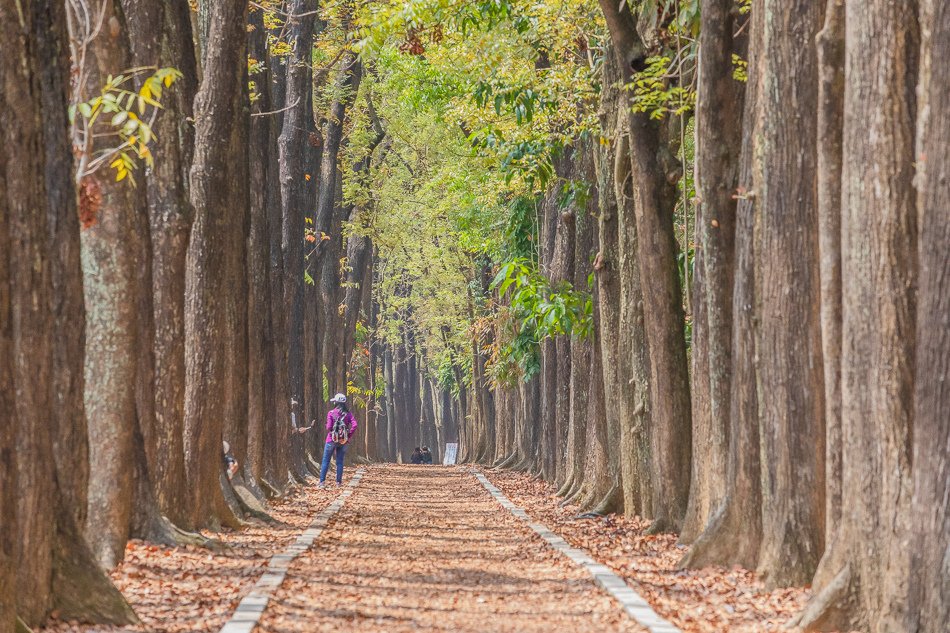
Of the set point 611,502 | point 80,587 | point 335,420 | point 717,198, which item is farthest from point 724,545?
point 335,420

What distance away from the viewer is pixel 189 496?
47.0 feet

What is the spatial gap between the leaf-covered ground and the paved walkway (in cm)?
40

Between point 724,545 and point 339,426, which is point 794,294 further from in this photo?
point 339,426

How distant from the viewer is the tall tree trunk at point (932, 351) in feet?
23.8

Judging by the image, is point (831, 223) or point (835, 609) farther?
point (831, 223)

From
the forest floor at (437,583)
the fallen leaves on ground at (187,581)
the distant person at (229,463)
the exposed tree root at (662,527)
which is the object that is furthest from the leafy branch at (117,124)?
the exposed tree root at (662,527)

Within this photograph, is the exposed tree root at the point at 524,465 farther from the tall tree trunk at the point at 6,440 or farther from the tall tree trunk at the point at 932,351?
the tall tree trunk at the point at 6,440

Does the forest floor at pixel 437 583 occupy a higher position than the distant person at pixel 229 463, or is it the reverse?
the distant person at pixel 229 463

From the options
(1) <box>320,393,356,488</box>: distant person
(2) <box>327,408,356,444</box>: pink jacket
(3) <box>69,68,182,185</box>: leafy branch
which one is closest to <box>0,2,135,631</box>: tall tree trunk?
(3) <box>69,68,182,185</box>: leafy branch

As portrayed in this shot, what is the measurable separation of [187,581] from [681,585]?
3921 mm

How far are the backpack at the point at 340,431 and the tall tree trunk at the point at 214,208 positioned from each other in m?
9.14

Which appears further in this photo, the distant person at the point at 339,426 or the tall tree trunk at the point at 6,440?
the distant person at the point at 339,426

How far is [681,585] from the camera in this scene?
10969 mm

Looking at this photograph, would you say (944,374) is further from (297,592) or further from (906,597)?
(297,592)
